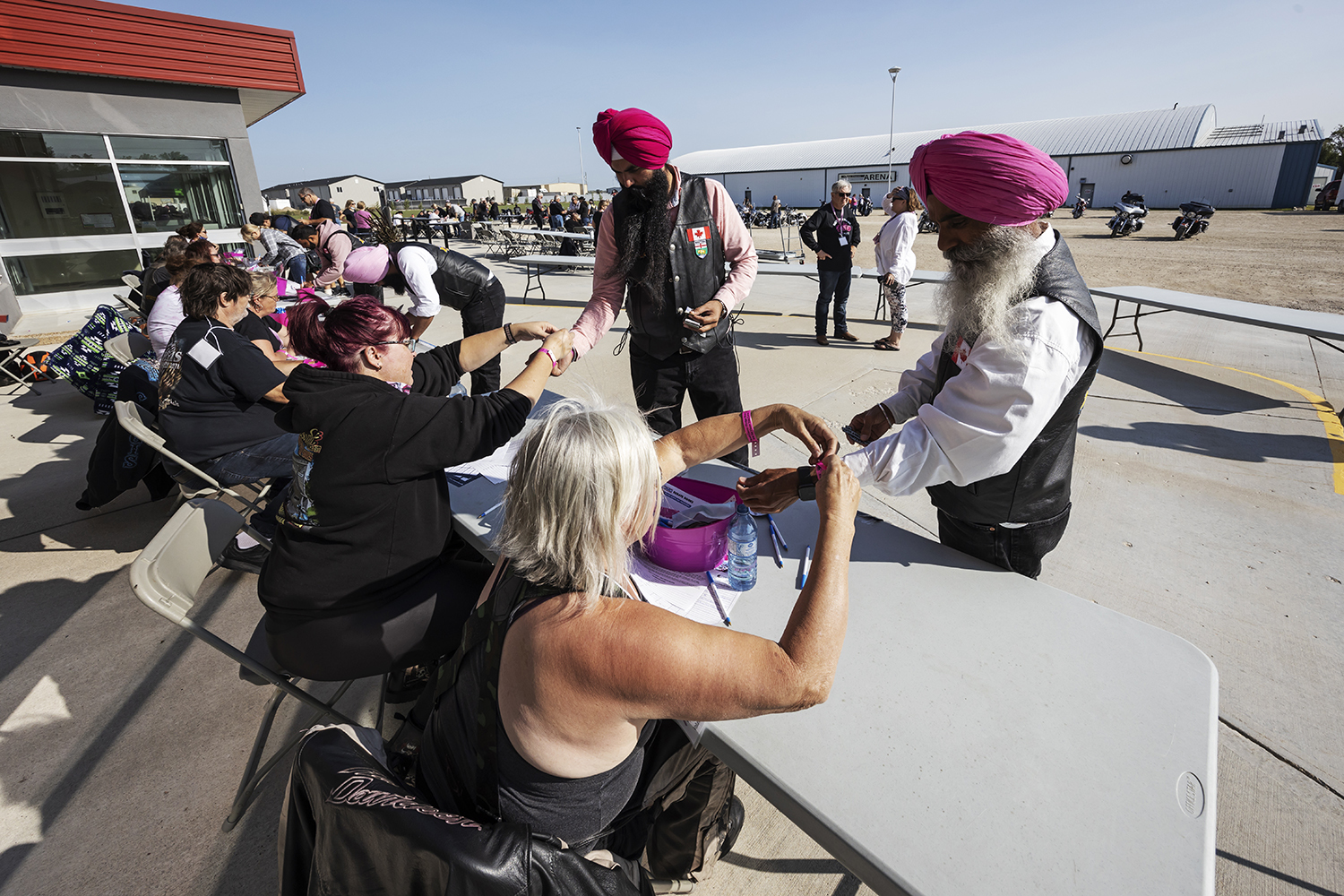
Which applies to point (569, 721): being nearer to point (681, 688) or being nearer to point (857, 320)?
point (681, 688)

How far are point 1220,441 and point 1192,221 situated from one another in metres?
21.0

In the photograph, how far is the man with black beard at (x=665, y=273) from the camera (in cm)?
257

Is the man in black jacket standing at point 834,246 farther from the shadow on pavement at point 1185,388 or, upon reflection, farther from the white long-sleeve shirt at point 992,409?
the white long-sleeve shirt at point 992,409

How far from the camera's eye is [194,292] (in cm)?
304

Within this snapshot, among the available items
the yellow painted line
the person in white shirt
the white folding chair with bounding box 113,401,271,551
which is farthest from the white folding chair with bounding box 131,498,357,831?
the person in white shirt

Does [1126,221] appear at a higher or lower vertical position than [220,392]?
higher

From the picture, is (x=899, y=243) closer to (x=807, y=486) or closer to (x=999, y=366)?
(x=999, y=366)

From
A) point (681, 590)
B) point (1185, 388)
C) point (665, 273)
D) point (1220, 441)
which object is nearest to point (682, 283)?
point (665, 273)

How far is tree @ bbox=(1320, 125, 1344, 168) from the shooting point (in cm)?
3878

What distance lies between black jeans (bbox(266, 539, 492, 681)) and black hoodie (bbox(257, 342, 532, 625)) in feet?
0.11

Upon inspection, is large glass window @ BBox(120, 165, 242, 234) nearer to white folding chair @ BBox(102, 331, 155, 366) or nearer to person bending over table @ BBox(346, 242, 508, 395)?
white folding chair @ BBox(102, 331, 155, 366)

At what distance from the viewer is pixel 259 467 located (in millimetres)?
3174

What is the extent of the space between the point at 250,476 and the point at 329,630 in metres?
1.83

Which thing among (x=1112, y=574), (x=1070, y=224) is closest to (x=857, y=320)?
(x=1112, y=574)
